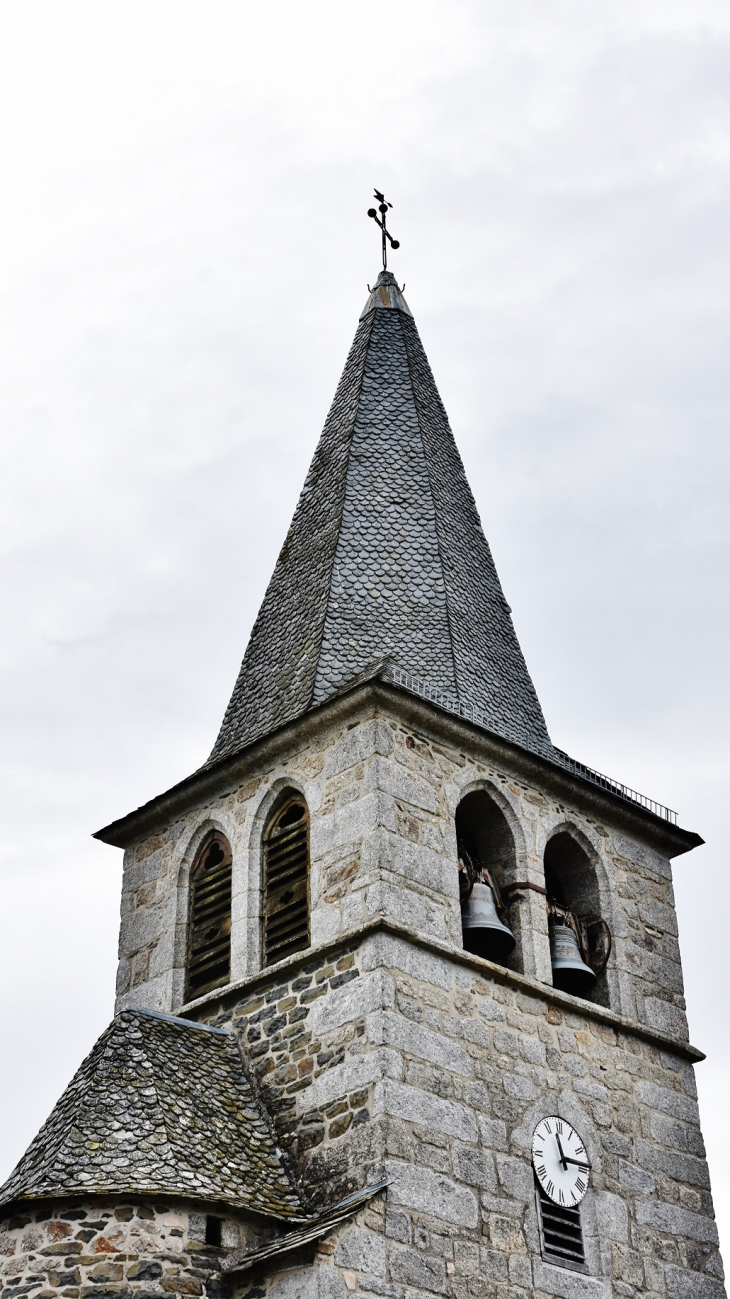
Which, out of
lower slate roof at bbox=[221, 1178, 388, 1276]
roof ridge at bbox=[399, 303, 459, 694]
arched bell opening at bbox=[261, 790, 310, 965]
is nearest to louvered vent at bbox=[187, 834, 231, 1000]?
arched bell opening at bbox=[261, 790, 310, 965]

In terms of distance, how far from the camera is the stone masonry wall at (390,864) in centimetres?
1588

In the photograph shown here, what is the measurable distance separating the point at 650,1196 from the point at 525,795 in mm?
3436

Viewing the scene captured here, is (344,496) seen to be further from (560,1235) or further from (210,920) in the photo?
(560,1235)

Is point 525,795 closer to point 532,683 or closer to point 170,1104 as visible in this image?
point 532,683

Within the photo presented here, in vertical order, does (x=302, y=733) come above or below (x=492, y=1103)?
above

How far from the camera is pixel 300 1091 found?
15211 millimetres

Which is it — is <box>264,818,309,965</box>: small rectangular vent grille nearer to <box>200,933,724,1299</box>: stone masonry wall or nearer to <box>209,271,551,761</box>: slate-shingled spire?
<box>200,933,724,1299</box>: stone masonry wall

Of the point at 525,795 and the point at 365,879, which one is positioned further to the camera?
the point at 525,795

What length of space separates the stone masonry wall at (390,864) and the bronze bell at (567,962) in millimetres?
197

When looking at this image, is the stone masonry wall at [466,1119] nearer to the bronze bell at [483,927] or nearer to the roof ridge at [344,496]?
the bronze bell at [483,927]

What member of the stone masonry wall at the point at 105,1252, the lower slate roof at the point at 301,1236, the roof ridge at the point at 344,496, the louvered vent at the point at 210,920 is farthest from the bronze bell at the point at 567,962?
the stone masonry wall at the point at 105,1252

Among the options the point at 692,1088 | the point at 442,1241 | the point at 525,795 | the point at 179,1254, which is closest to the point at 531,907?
the point at 525,795

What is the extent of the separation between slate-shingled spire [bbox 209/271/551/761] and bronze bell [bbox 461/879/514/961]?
6.50 feet

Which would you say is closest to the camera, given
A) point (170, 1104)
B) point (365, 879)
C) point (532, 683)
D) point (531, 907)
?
point (170, 1104)
